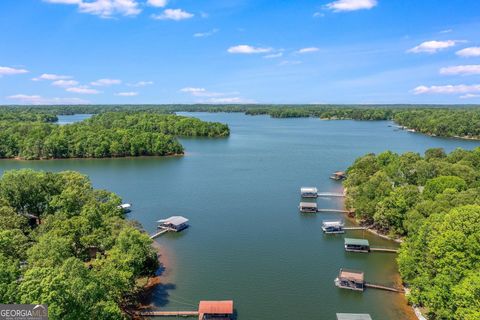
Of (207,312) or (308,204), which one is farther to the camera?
(308,204)

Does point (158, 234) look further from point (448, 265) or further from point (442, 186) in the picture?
point (442, 186)

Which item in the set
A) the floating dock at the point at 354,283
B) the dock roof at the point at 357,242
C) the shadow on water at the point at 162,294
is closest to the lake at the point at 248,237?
the shadow on water at the point at 162,294

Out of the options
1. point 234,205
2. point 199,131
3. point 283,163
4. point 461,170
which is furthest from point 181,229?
point 199,131

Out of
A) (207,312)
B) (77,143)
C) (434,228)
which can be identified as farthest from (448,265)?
(77,143)

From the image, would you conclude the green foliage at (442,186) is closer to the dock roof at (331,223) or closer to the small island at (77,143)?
the dock roof at (331,223)

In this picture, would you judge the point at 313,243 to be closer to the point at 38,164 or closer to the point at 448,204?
the point at 448,204

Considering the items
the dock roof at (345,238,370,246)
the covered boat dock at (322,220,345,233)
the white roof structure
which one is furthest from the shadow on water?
the covered boat dock at (322,220,345,233)
